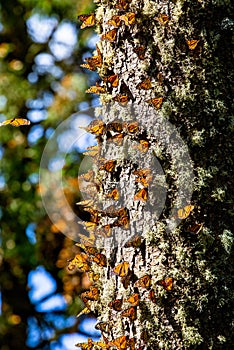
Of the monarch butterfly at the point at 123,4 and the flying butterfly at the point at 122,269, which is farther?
the monarch butterfly at the point at 123,4

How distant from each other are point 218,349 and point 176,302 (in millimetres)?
132

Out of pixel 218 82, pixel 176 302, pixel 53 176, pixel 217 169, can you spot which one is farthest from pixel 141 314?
pixel 53 176

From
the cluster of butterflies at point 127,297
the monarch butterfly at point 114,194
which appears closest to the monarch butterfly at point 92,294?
the cluster of butterflies at point 127,297

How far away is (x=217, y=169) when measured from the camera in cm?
129

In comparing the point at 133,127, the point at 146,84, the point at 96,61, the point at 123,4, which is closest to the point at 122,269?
the point at 133,127

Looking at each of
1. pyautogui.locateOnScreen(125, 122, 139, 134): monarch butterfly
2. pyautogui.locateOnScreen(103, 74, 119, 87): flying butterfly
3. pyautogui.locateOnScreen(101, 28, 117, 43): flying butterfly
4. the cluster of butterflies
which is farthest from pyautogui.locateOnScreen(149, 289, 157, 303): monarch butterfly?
pyautogui.locateOnScreen(101, 28, 117, 43): flying butterfly

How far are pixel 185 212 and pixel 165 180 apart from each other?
0.28ft

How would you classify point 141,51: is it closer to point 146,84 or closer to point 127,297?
point 146,84

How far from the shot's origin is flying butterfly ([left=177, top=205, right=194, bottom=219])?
4.10ft

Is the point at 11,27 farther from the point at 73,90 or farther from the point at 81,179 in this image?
the point at 81,179

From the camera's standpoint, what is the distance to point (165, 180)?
128 cm

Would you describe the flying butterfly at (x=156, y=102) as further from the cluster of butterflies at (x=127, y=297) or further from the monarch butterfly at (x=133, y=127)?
the cluster of butterflies at (x=127, y=297)

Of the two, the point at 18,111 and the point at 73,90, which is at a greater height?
the point at 73,90

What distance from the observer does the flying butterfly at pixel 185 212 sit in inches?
49.2
